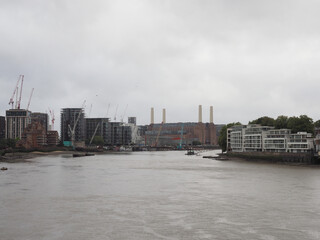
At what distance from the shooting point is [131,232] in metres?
24.3

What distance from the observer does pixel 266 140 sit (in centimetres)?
9894

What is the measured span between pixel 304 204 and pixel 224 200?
7.29 meters

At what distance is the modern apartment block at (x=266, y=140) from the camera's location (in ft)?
287

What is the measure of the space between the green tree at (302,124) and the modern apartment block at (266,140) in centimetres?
374

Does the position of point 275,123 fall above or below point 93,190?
above

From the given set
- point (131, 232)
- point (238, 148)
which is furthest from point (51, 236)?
point (238, 148)

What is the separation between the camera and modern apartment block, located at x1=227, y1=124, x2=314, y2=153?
87.4 metres

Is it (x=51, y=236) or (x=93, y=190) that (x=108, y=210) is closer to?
(x=51, y=236)

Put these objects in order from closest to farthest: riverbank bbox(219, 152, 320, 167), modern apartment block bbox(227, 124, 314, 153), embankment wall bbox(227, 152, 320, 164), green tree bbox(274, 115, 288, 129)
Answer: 1. riverbank bbox(219, 152, 320, 167)
2. embankment wall bbox(227, 152, 320, 164)
3. modern apartment block bbox(227, 124, 314, 153)
4. green tree bbox(274, 115, 288, 129)

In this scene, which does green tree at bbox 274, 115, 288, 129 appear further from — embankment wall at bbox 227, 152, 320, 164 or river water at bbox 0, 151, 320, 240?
river water at bbox 0, 151, 320, 240

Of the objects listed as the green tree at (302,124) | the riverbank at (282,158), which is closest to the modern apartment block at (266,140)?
the riverbank at (282,158)

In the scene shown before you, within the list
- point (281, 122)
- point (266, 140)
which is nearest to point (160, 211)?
point (266, 140)

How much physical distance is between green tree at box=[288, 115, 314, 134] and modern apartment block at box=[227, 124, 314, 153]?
12.3 feet

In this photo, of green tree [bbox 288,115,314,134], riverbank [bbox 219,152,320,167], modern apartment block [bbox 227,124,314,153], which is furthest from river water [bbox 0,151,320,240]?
green tree [bbox 288,115,314,134]
